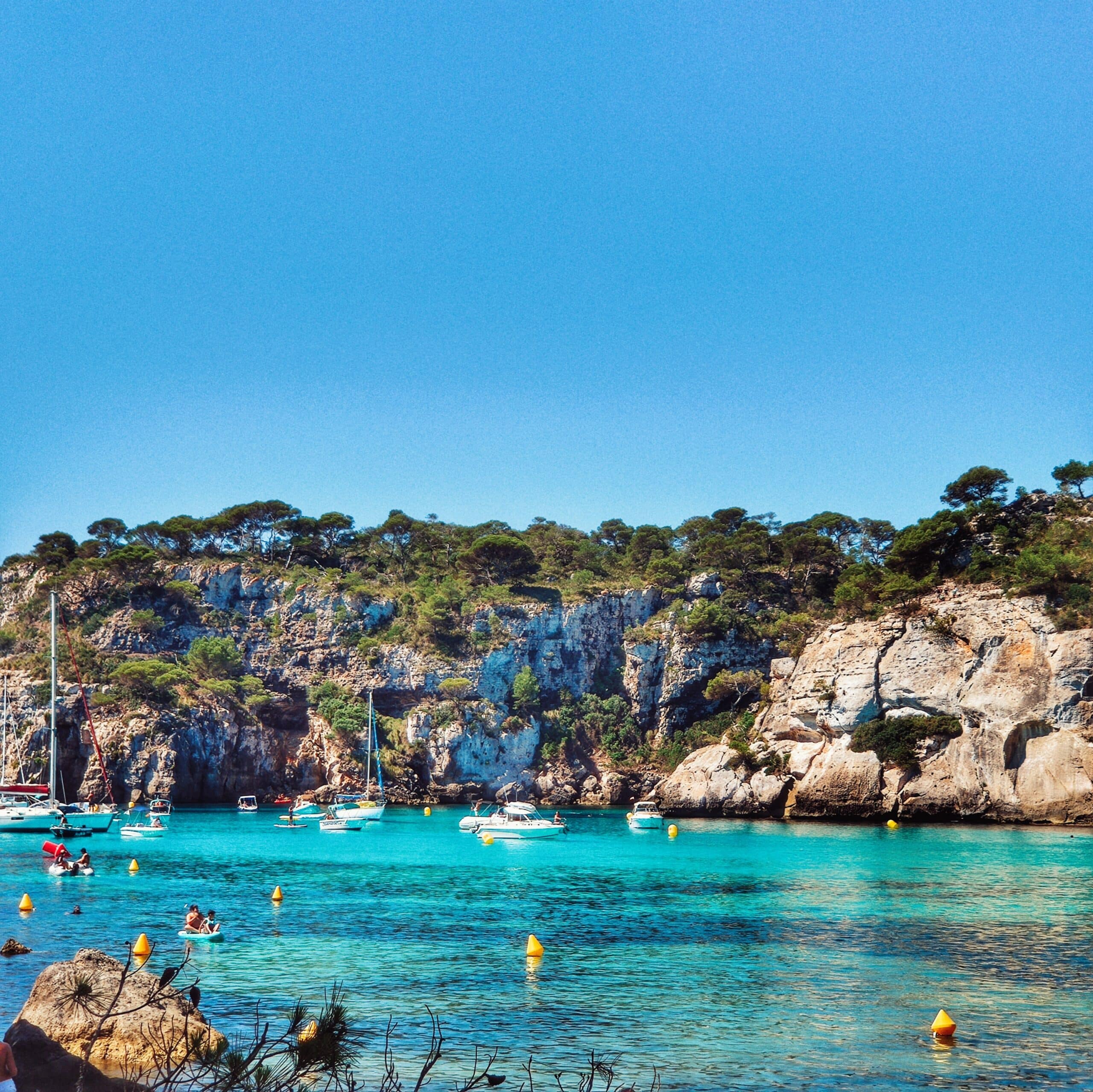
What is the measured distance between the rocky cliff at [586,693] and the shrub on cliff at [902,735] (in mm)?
420

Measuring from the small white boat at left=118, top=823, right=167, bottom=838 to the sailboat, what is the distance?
12.5 meters

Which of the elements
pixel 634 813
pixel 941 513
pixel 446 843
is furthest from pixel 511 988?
pixel 941 513

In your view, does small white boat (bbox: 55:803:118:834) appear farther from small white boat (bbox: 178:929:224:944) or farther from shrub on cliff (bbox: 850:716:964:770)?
shrub on cliff (bbox: 850:716:964:770)

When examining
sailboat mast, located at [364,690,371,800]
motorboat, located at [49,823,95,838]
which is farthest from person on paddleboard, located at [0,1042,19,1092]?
sailboat mast, located at [364,690,371,800]

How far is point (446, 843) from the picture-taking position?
6506 centimetres

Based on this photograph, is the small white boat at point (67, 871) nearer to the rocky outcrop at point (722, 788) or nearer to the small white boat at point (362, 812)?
the small white boat at point (362, 812)

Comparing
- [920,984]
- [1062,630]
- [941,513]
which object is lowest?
[920,984]

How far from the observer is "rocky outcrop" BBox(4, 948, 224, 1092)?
16.2 m

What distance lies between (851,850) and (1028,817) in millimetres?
21460

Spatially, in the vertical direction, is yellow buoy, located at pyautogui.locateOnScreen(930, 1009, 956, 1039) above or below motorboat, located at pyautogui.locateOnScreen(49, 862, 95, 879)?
above

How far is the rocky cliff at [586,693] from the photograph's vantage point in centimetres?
7381

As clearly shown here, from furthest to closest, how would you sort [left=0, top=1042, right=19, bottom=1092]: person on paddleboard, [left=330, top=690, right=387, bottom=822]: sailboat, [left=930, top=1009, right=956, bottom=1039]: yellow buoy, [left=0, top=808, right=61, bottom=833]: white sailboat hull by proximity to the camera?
1. [left=330, top=690, right=387, bottom=822]: sailboat
2. [left=0, top=808, right=61, bottom=833]: white sailboat hull
3. [left=930, top=1009, right=956, bottom=1039]: yellow buoy
4. [left=0, top=1042, right=19, bottom=1092]: person on paddleboard

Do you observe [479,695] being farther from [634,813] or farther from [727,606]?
[634,813]

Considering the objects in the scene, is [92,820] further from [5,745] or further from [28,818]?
[5,745]
